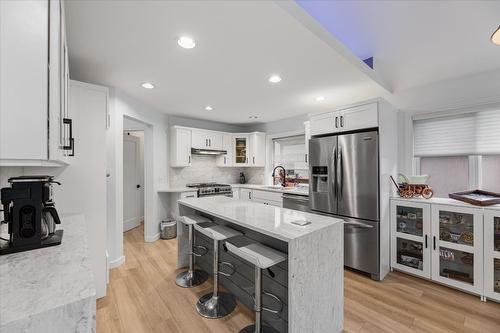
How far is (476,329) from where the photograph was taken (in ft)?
5.96

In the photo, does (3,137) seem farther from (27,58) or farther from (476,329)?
(476,329)

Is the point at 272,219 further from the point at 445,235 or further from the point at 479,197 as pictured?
the point at 479,197

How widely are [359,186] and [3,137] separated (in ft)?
9.77

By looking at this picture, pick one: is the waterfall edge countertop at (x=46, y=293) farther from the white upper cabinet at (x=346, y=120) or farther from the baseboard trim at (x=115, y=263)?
the white upper cabinet at (x=346, y=120)

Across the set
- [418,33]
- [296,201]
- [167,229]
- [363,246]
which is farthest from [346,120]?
[167,229]

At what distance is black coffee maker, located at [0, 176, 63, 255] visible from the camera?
3.78 ft

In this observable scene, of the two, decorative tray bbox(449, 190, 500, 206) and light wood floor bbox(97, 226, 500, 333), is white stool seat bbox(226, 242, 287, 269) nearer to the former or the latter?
light wood floor bbox(97, 226, 500, 333)

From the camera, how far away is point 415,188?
276cm

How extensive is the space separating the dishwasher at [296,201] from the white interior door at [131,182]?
3.50 meters

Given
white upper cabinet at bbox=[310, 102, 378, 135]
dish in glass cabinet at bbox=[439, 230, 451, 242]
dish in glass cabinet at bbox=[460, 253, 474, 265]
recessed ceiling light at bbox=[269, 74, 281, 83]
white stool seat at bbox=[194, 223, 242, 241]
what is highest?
recessed ceiling light at bbox=[269, 74, 281, 83]

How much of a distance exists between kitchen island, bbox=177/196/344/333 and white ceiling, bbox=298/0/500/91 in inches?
80.9

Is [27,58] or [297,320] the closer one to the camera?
[27,58]

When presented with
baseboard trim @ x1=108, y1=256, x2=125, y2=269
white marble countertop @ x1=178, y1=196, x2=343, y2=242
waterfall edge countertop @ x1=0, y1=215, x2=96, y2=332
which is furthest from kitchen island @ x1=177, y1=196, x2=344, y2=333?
baseboard trim @ x1=108, y1=256, x2=125, y2=269

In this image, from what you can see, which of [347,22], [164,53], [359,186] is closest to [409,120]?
[359,186]
